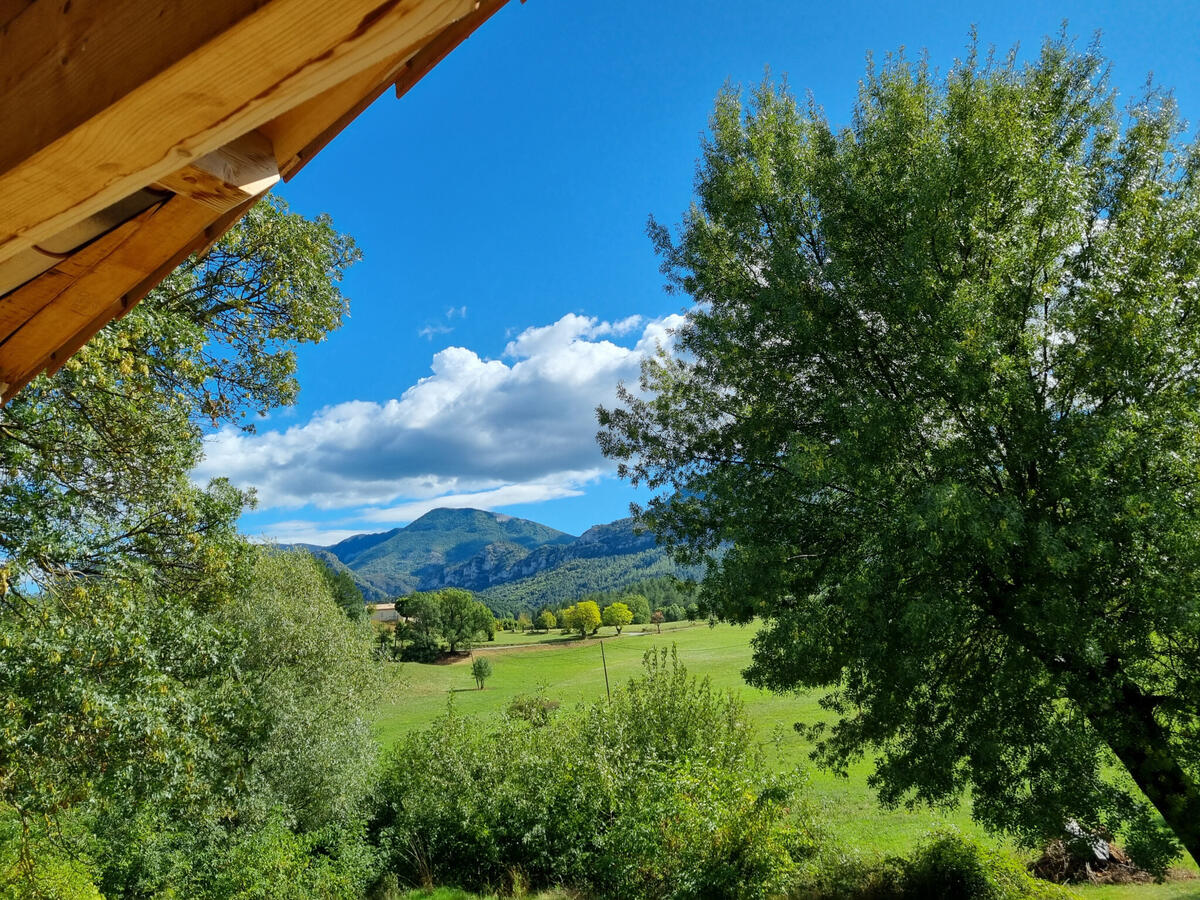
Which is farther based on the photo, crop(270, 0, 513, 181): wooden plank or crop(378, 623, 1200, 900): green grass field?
crop(378, 623, 1200, 900): green grass field

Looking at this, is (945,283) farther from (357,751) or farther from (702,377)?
(357,751)

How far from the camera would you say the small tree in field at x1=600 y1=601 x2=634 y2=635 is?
327 ft

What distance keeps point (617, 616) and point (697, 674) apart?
49.3 metres

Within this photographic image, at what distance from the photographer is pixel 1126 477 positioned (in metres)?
8.09

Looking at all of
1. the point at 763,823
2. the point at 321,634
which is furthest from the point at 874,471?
the point at 321,634

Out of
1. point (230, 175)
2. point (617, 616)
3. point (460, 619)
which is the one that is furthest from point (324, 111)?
point (617, 616)

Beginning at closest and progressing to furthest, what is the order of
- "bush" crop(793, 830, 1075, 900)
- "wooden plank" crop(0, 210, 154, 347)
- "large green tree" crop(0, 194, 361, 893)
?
"wooden plank" crop(0, 210, 154, 347)
"large green tree" crop(0, 194, 361, 893)
"bush" crop(793, 830, 1075, 900)

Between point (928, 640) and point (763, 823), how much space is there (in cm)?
591

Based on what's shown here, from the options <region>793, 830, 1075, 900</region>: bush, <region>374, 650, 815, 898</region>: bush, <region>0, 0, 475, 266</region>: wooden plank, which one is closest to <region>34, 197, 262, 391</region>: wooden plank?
<region>0, 0, 475, 266</region>: wooden plank

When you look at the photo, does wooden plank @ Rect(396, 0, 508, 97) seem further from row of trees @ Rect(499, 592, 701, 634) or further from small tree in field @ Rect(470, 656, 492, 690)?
row of trees @ Rect(499, 592, 701, 634)

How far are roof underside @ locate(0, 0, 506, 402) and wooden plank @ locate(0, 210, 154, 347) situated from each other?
0.09m

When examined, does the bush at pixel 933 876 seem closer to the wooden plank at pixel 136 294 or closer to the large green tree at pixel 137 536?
the large green tree at pixel 137 536

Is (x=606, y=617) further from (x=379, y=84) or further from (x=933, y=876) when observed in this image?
(x=379, y=84)

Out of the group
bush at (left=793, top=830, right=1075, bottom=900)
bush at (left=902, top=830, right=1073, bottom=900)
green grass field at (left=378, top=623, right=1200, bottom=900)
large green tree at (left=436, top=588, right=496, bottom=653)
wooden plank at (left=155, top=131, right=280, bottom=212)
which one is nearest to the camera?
wooden plank at (left=155, top=131, right=280, bottom=212)
